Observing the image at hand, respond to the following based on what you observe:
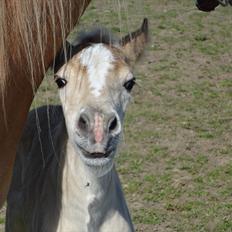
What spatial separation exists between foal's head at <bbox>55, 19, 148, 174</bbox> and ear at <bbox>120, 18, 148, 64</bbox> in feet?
0.06

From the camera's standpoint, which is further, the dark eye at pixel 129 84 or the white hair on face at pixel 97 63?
the dark eye at pixel 129 84

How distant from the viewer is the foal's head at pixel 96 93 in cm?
207

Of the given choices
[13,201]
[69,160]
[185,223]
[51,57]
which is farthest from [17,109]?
[185,223]

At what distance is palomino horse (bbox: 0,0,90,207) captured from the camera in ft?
3.98

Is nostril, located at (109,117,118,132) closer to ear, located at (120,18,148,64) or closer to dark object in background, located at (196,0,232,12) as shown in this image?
ear, located at (120,18,148,64)

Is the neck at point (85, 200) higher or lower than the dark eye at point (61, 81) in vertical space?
lower

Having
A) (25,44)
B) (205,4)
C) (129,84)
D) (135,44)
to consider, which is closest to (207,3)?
(205,4)

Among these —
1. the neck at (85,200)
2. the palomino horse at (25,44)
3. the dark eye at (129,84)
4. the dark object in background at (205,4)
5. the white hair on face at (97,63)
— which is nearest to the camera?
the palomino horse at (25,44)

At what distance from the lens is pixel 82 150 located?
213cm

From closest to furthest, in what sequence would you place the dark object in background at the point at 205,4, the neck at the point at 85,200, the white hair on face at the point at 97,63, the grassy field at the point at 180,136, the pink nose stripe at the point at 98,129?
the dark object in background at the point at 205,4 → the pink nose stripe at the point at 98,129 → the white hair on face at the point at 97,63 → the neck at the point at 85,200 → the grassy field at the point at 180,136

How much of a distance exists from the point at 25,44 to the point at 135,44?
128 centimetres

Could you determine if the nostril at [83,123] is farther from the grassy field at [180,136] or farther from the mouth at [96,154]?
the grassy field at [180,136]

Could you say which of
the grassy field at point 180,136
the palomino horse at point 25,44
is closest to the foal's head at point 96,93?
the grassy field at point 180,136

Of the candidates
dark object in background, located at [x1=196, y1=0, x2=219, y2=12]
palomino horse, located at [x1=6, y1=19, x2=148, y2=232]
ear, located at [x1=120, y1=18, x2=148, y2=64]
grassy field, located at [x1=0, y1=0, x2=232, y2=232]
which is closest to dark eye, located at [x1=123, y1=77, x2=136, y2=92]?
palomino horse, located at [x1=6, y1=19, x2=148, y2=232]
